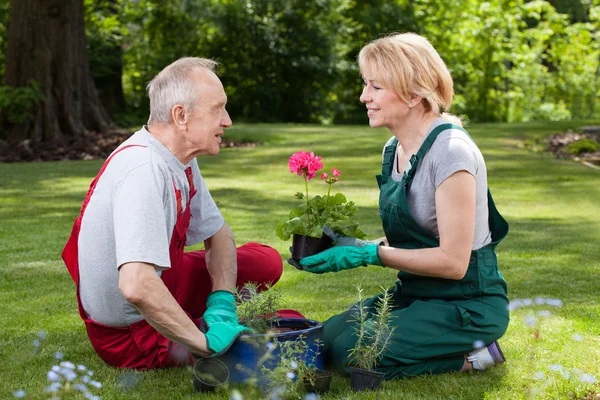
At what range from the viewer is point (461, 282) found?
3570 mm

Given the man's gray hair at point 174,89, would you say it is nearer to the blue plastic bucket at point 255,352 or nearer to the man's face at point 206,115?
the man's face at point 206,115

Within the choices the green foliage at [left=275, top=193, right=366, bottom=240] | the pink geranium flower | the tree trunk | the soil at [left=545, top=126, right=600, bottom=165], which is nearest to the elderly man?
the pink geranium flower

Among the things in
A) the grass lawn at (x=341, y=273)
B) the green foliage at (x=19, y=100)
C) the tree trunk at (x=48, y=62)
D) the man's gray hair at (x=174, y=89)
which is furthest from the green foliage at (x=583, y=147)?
the man's gray hair at (x=174, y=89)

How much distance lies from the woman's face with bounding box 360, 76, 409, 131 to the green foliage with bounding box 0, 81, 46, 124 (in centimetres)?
1240

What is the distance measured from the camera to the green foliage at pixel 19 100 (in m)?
14.8

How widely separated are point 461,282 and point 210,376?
1143 millimetres

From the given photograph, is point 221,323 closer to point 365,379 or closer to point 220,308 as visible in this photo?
point 220,308

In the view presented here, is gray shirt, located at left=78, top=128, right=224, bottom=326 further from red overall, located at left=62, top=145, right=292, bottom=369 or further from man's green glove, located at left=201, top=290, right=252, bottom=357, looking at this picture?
man's green glove, located at left=201, top=290, right=252, bottom=357

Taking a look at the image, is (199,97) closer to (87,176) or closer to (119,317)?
(119,317)

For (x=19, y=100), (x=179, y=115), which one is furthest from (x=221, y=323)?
(x=19, y=100)

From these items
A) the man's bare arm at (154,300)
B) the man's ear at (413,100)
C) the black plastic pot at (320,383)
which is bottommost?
the black plastic pot at (320,383)

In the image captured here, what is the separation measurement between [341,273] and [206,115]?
278 cm

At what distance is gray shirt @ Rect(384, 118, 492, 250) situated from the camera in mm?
3371

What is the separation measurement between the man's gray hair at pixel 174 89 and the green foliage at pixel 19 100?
1221 centimetres
